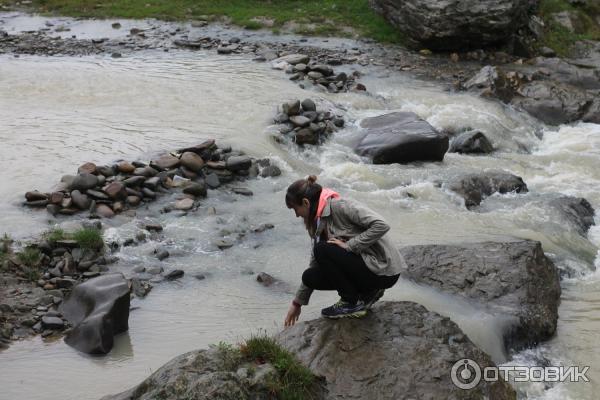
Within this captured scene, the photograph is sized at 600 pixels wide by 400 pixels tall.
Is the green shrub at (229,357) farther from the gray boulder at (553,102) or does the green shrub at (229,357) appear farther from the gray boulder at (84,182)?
the gray boulder at (553,102)

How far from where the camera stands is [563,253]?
11445 mm

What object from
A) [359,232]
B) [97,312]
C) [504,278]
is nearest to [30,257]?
→ [97,312]

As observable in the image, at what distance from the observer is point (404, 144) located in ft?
51.5

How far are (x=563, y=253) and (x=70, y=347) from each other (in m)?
8.17

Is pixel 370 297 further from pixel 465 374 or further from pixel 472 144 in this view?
pixel 472 144

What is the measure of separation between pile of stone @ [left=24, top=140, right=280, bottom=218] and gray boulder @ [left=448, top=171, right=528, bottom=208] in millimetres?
4042

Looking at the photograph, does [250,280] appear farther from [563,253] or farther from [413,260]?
[563,253]

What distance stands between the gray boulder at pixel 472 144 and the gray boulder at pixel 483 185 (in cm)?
241

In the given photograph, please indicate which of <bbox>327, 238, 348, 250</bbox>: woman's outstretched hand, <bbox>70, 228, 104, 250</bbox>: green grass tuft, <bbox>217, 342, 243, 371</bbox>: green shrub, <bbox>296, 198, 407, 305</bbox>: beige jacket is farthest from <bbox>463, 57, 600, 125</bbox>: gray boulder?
<bbox>217, 342, 243, 371</bbox>: green shrub

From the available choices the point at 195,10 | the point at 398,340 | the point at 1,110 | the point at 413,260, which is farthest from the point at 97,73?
the point at 398,340

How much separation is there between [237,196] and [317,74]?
8.97m

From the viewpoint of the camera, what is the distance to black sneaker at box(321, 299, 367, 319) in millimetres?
7484

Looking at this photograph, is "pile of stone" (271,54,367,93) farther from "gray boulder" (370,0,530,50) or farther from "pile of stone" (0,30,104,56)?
"pile of stone" (0,30,104,56)

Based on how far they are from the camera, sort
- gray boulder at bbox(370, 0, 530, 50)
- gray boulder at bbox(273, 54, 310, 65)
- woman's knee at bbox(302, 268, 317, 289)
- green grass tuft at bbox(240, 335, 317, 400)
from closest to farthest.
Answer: green grass tuft at bbox(240, 335, 317, 400) < woman's knee at bbox(302, 268, 317, 289) < gray boulder at bbox(273, 54, 310, 65) < gray boulder at bbox(370, 0, 530, 50)
